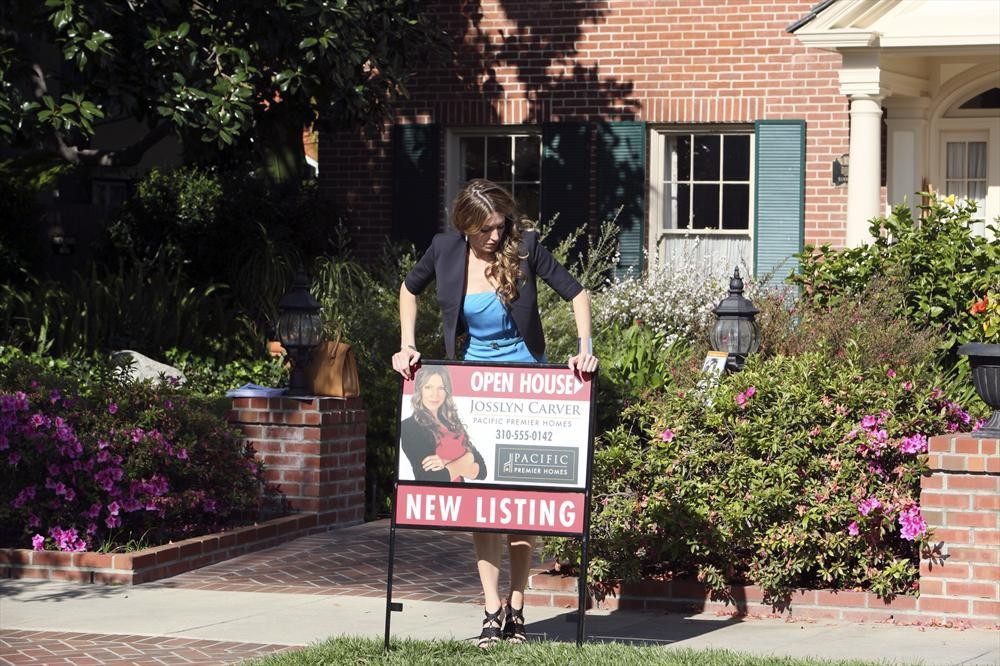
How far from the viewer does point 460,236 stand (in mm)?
6859

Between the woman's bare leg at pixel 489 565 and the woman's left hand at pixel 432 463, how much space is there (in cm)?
33

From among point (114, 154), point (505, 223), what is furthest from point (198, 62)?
point (505, 223)

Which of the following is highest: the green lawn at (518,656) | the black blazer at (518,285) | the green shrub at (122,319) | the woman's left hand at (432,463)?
the green shrub at (122,319)

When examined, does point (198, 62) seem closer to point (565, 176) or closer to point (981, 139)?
point (565, 176)

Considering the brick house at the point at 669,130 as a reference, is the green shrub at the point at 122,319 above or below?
below

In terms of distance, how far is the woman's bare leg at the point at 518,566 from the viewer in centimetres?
677

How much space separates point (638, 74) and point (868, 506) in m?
9.13

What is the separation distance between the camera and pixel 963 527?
7379mm

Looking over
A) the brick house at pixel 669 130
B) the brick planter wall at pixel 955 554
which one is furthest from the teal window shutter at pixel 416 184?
the brick planter wall at pixel 955 554

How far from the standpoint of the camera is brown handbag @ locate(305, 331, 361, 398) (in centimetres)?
1025

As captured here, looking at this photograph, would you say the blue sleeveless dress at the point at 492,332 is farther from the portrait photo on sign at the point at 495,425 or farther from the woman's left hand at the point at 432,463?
the woman's left hand at the point at 432,463

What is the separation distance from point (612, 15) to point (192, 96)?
17.2ft

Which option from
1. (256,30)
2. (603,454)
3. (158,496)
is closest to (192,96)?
(256,30)

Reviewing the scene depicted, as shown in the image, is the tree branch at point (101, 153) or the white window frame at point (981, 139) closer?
the tree branch at point (101, 153)
